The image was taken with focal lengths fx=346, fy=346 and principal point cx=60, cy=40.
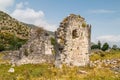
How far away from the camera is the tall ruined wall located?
100 feet

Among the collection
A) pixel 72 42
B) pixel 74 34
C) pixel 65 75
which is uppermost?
pixel 74 34

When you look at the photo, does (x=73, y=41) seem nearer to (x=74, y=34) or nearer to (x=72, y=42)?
(x=72, y=42)

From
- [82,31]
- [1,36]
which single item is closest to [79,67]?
[82,31]

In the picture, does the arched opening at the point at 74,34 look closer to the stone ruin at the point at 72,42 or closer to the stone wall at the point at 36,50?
the stone ruin at the point at 72,42

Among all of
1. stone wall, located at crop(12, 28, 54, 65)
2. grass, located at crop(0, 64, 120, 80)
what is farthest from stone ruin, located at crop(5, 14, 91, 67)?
stone wall, located at crop(12, 28, 54, 65)

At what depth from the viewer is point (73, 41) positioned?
A: 30844mm

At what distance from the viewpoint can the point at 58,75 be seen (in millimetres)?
26297

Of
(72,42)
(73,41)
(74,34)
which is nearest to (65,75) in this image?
(72,42)

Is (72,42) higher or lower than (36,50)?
higher

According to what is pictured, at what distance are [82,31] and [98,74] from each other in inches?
228

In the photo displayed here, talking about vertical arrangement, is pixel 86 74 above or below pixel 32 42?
below

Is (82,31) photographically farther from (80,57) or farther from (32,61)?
(32,61)

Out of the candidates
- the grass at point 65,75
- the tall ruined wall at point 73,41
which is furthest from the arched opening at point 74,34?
the grass at point 65,75

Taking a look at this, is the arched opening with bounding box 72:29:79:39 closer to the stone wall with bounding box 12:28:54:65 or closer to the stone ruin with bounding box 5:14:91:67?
the stone ruin with bounding box 5:14:91:67
